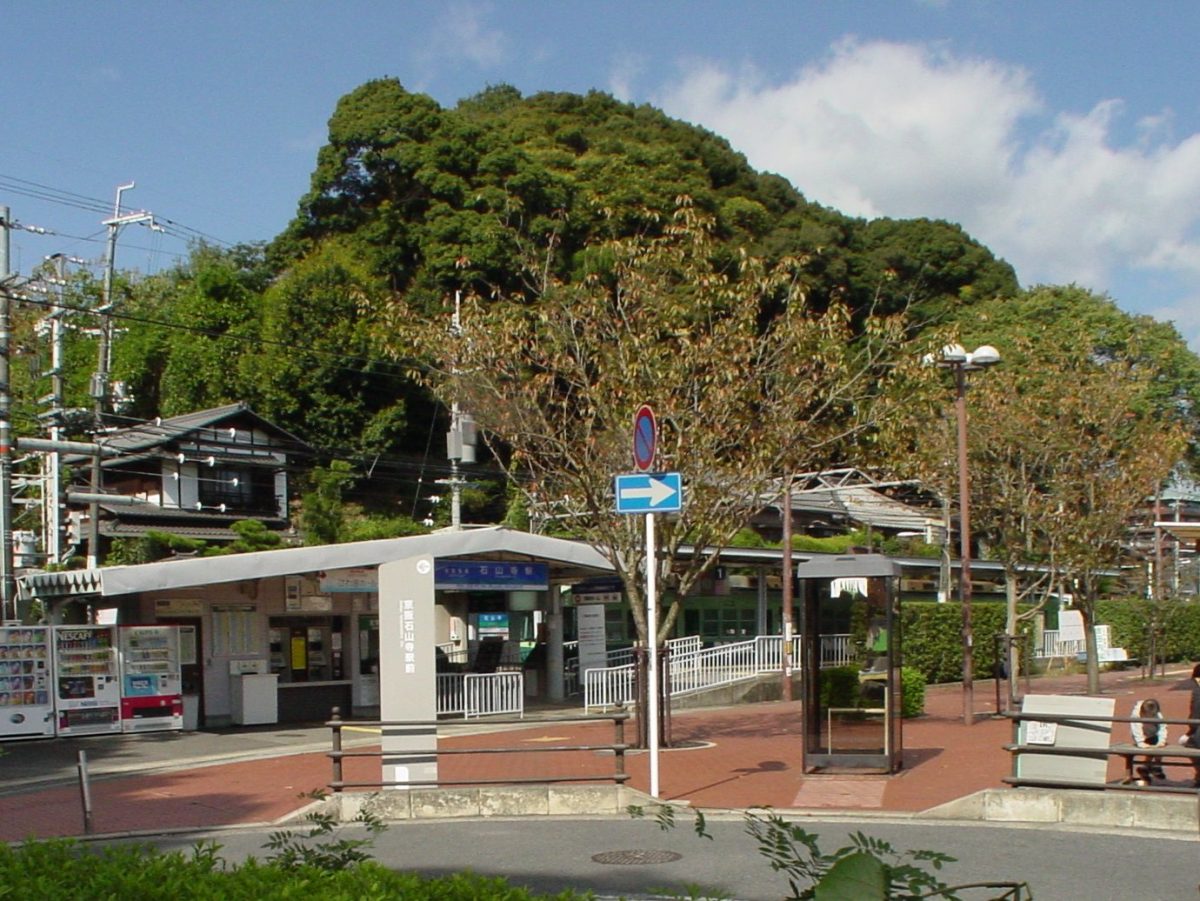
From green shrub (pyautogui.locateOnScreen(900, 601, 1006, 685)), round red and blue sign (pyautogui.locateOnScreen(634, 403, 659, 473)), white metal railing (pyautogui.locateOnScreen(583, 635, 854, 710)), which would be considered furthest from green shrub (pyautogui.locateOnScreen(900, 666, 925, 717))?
round red and blue sign (pyautogui.locateOnScreen(634, 403, 659, 473))

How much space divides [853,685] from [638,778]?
275cm

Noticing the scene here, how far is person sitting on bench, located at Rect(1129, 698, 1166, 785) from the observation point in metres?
13.2

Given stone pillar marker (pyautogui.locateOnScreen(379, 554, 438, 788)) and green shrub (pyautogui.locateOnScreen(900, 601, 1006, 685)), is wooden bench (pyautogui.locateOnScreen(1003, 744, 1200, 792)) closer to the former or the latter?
stone pillar marker (pyautogui.locateOnScreen(379, 554, 438, 788))

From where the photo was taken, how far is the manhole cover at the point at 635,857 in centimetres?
1086

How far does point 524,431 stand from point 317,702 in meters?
10.2

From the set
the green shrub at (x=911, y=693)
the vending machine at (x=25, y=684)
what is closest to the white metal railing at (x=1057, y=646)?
the green shrub at (x=911, y=693)

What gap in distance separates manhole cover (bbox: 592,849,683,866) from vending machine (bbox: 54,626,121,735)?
14550 millimetres

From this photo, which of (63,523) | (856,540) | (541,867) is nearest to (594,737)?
(541,867)

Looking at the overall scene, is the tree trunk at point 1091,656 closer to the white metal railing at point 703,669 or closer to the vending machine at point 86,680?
the white metal railing at point 703,669

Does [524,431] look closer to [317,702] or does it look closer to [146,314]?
[317,702]

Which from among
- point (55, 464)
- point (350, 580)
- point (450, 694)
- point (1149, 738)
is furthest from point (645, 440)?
point (55, 464)

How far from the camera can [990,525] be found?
2962cm

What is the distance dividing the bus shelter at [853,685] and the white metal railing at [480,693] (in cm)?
1050

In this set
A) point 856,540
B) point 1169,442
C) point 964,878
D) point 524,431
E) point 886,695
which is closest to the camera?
point 964,878
